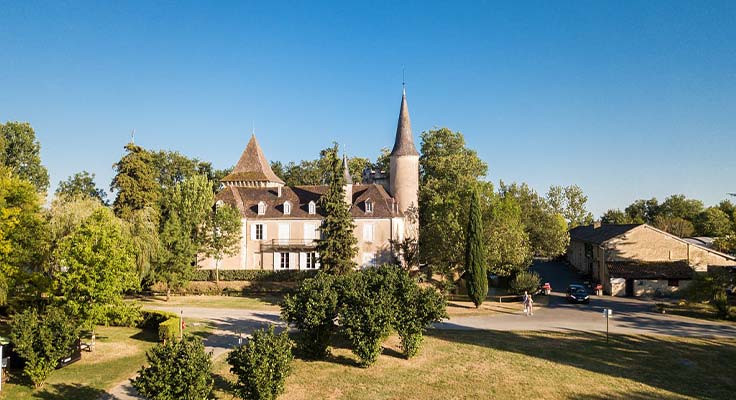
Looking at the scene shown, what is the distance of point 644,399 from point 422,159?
49110 mm

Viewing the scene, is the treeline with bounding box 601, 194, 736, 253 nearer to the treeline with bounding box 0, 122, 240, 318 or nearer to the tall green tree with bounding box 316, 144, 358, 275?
the tall green tree with bounding box 316, 144, 358, 275

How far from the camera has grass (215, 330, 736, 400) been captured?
16984mm

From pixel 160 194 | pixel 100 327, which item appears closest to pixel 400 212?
pixel 160 194

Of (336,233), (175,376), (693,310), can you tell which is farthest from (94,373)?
(693,310)

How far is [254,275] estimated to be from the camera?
43.0 m

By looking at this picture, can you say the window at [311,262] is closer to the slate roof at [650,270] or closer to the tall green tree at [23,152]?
the slate roof at [650,270]

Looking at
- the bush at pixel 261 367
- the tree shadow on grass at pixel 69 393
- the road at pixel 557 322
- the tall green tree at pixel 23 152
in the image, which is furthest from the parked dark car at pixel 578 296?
the tall green tree at pixel 23 152

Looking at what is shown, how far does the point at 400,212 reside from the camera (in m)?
46.8

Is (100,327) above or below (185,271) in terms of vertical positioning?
below

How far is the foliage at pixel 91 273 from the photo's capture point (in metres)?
21.5

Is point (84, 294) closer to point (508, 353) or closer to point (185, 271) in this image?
point (185, 271)

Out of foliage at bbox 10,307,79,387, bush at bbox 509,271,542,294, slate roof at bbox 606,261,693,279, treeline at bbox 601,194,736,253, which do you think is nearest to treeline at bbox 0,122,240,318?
foliage at bbox 10,307,79,387

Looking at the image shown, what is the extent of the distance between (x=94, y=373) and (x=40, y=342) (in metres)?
2.59

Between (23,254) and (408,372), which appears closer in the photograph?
(408,372)
